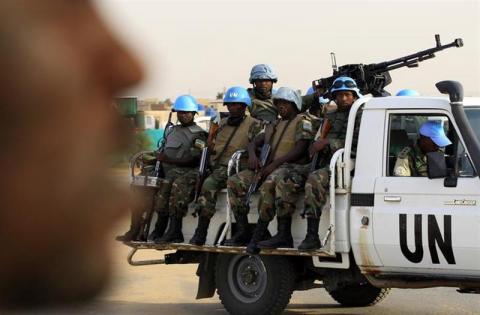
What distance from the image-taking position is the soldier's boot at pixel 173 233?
8.70 metres

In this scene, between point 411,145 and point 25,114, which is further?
point 411,145

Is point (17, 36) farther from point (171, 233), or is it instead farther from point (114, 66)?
point (171, 233)

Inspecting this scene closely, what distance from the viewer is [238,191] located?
26.9ft

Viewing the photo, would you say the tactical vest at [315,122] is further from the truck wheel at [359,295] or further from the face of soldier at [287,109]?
the truck wheel at [359,295]

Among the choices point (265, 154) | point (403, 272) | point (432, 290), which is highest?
point (265, 154)

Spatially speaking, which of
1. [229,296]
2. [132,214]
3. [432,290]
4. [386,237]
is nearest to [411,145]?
[386,237]

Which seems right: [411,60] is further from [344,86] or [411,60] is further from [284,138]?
[284,138]

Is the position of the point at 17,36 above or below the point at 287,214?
above

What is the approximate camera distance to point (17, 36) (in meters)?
0.91

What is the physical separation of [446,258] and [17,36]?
6.47 meters

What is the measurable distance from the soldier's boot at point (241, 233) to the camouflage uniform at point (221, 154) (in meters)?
0.33

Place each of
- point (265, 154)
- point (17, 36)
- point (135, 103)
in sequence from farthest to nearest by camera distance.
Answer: point (265, 154), point (135, 103), point (17, 36)

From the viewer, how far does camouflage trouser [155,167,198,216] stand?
8742 millimetres

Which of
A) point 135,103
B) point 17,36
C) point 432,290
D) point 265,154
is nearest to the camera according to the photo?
point 17,36
